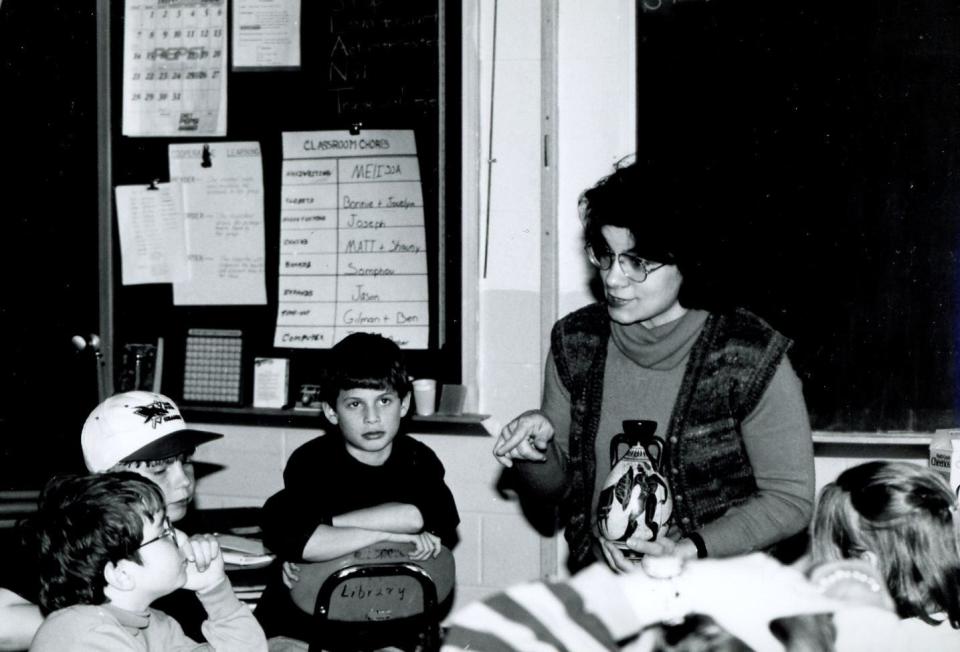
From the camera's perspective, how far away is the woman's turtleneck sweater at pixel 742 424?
195 cm

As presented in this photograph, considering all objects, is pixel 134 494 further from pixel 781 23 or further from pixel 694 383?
pixel 781 23

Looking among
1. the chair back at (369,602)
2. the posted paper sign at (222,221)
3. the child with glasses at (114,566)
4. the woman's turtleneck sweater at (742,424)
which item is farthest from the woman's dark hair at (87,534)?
the posted paper sign at (222,221)

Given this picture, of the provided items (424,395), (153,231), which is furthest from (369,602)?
(153,231)

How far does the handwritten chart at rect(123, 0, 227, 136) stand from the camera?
3.25 m

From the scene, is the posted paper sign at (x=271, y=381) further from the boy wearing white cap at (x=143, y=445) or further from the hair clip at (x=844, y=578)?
the hair clip at (x=844, y=578)

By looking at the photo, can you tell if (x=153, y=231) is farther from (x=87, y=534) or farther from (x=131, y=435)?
(x=87, y=534)

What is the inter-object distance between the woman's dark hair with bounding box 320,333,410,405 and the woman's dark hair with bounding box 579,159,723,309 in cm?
64

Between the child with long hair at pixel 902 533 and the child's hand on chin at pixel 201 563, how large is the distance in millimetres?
1059

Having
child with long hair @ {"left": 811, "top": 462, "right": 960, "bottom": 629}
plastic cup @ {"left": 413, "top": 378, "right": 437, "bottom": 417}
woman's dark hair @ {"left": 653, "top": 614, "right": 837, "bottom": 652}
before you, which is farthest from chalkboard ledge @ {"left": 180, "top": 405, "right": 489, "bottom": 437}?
woman's dark hair @ {"left": 653, "top": 614, "right": 837, "bottom": 652}

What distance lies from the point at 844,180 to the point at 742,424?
962 mm

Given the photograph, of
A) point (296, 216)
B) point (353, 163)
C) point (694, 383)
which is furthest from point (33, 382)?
point (694, 383)

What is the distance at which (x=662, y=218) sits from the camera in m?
2.01

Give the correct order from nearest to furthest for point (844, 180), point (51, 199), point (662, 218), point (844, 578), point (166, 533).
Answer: point (844, 578) → point (166, 533) → point (662, 218) → point (844, 180) → point (51, 199)

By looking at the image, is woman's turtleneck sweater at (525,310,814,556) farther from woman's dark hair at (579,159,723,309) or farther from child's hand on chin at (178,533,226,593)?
child's hand on chin at (178,533,226,593)
